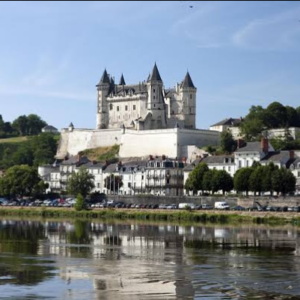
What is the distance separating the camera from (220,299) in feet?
77.4

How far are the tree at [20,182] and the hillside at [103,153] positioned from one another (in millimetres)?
17730

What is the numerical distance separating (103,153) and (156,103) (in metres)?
8.88

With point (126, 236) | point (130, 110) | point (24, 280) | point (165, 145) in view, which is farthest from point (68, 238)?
point (130, 110)

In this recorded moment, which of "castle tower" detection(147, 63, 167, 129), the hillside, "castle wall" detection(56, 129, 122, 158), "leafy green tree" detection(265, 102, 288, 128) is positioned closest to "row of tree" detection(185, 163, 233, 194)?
the hillside

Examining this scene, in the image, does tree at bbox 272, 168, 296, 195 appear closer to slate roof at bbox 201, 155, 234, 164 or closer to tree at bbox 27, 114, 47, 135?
slate roof at bbox 201, 155, 234, 164

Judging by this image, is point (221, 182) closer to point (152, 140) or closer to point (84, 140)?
point (152, 140)

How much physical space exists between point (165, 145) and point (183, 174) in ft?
52.2

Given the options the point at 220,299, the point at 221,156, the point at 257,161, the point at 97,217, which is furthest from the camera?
the point at 221,156

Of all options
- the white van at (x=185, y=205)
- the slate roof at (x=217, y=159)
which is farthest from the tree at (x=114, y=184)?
the white van at (x=185, y=205)

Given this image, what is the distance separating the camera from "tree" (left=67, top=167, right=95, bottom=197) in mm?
79750

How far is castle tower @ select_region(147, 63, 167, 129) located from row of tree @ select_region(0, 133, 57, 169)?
14529mm

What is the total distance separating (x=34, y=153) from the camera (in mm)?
113750

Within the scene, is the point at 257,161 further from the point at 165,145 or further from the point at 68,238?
the point at 68,238

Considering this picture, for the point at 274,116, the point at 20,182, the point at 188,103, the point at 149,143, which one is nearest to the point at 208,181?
the point at 20,182
